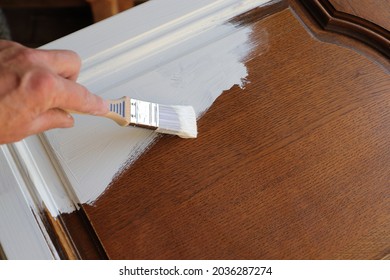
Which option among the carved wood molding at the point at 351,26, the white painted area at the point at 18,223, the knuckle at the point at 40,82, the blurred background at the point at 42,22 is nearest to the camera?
the knuckle at the point at 40,82

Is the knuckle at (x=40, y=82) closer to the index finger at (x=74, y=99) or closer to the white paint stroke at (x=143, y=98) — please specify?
the index finger at (x=74, y=99)

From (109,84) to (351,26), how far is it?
1.47 ft

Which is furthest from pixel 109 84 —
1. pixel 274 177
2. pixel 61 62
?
pixel 274 177

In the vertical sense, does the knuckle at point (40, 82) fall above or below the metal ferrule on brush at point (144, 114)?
below

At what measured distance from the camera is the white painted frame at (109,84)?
2.40ft

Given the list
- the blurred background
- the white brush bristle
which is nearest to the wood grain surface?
the white brush bristle

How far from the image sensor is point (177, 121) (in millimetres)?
782

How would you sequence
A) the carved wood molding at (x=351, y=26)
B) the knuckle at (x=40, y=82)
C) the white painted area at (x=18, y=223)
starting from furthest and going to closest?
the carved wood molding at (x=351, y=26) → the white painted area at (x=18, y=223) → the knuckle at (x=40, y=82)

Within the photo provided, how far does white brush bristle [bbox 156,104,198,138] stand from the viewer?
2.55ft

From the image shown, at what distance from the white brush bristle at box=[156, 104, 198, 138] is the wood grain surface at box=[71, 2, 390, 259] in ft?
0.06

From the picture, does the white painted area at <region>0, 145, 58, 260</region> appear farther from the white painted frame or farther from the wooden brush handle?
the wooden brush handle

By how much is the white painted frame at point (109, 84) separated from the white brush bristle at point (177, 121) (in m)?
0.03

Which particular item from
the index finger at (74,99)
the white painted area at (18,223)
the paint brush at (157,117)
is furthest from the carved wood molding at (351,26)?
the white painted area at (18,223)

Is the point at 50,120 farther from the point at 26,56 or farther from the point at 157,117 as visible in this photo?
the point at 157,117
